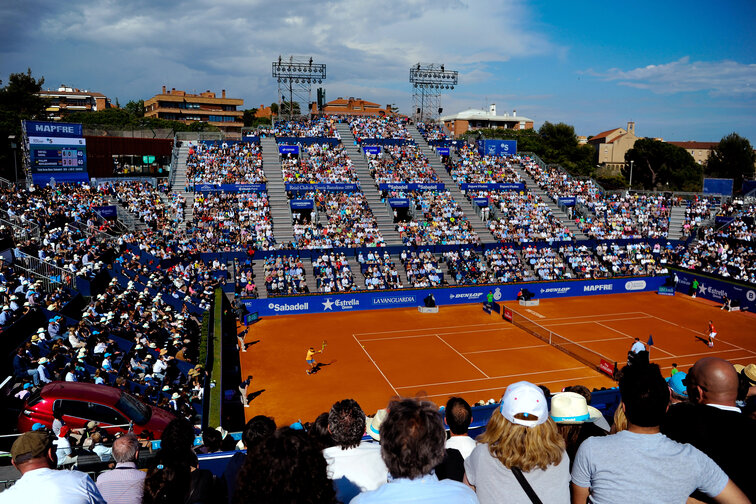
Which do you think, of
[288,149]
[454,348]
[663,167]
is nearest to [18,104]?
[288,149]

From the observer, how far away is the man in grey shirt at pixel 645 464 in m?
3.36

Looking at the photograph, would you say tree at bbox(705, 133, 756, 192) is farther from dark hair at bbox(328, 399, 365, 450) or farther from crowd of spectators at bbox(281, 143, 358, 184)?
dark hair at bbox(328, 399, 365, 450)

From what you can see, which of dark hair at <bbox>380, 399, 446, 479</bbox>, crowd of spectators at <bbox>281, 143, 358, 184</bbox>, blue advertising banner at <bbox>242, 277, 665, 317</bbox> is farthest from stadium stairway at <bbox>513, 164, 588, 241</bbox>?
dark hair at <bbox>380, 399, 446, 479</bbox>

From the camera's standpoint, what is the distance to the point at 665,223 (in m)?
47.8

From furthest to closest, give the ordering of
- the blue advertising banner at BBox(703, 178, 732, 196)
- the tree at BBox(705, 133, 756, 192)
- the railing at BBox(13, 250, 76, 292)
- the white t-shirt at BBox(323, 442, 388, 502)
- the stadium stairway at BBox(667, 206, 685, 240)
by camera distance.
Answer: the tree at BBox(705, 133, 756, 192)
the blue advertising banner at BBox(703, 178, 732, 196)
the stadium stairway at BBox(667, 206, 685, 240)
the railing at BBox(13, 250, 76, 292)
the white t-shirt at BBox(323, 442, 388, 502)

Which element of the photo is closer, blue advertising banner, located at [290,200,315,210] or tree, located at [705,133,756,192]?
blue advertising banner, located at [290,200,315,210]

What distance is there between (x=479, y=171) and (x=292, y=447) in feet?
172

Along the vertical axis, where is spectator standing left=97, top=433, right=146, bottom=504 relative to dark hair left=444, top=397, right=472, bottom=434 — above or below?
below

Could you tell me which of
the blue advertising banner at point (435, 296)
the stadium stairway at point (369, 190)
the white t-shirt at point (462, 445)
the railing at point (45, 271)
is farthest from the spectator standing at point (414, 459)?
the stadium stairway at point (369, 190)

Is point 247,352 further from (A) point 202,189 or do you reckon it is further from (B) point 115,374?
(A) point 202,189

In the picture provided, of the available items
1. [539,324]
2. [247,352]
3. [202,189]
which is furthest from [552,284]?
[202,189]

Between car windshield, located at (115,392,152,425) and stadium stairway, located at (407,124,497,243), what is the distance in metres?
34.2

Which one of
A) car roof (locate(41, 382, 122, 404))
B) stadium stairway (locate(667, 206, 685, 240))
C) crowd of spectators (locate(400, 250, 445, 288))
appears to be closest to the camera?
car roof (locate(41, 382, 122, 404))

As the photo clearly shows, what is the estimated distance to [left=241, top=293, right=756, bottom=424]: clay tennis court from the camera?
2162 centimetres
